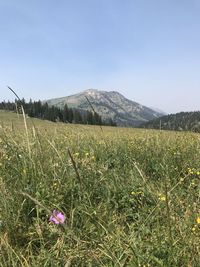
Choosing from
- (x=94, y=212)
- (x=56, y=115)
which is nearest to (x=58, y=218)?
(x=94, y=212)

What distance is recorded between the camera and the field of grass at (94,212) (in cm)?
267

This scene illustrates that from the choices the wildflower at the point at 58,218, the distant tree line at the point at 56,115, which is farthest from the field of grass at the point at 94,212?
the distant tree line at the point at 56,115

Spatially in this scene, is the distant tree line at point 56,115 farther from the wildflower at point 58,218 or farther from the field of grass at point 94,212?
the wildflower at point 58,218

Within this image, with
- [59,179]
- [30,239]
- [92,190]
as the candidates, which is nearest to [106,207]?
[92,190]

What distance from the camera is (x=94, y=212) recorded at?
2.71m

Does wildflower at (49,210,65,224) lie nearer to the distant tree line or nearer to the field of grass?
the field of grass

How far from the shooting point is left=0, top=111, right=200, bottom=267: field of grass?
8.76 ft

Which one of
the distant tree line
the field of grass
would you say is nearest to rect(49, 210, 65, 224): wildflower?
the field of grass

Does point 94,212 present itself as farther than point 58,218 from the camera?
Yes

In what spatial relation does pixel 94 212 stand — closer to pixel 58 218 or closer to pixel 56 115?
pixel 58 218

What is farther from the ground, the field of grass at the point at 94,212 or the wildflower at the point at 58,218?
the wildflower at the point at 58,218

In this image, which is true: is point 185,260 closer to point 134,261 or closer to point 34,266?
point 134,261

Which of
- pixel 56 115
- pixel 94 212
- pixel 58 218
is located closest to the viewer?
pixel 58 218

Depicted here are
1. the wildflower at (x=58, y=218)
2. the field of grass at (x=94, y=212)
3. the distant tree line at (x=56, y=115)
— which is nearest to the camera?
the wildflower at (x=58, y=218)
